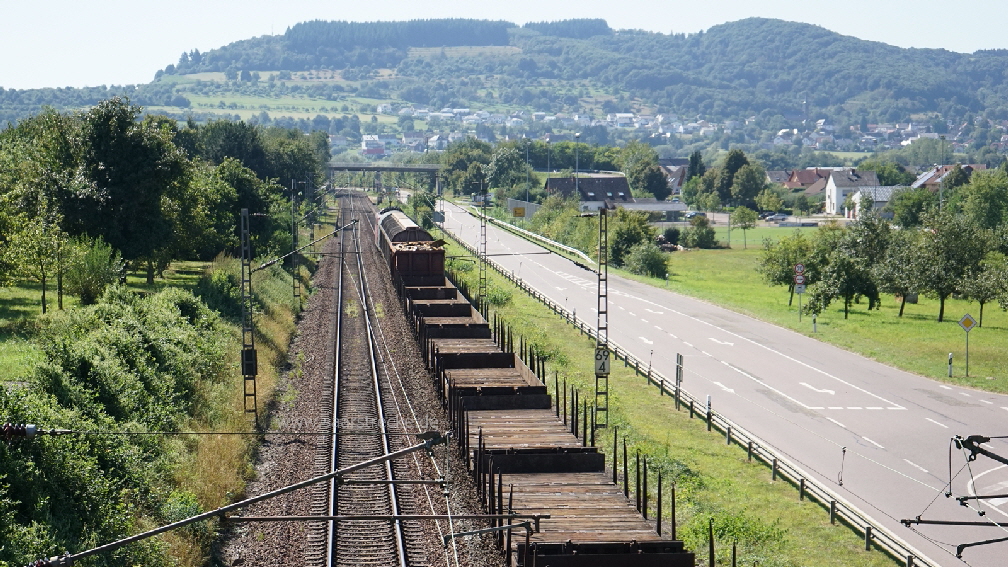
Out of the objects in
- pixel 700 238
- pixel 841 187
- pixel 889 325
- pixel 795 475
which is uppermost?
pixel 841 187

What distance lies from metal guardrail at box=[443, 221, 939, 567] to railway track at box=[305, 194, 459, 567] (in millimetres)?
9748

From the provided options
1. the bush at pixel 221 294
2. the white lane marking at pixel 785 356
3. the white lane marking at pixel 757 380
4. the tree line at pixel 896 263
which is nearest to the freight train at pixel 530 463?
the white lane marking at pixel 757 380

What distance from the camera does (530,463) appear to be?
22.8 m

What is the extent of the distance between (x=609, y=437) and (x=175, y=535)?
47.8ft

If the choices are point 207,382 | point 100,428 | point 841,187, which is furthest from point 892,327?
point 841,187

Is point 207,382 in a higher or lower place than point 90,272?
lower

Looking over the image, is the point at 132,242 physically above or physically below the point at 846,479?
above

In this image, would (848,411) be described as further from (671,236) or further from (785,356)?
(671,236)

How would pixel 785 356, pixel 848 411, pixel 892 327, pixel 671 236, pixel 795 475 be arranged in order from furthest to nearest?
pixel 671 236 < pixel 892 327 < pixel 785 356 < pixel 848 411 < pixel 795 475

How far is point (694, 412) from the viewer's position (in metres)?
34.7

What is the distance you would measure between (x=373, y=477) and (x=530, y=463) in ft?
18.3

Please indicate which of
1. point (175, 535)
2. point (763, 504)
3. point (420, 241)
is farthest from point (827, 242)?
point (175, 535)

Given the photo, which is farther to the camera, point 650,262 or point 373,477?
point 650,262

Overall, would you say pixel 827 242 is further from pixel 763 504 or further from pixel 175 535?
pixel 175 535
